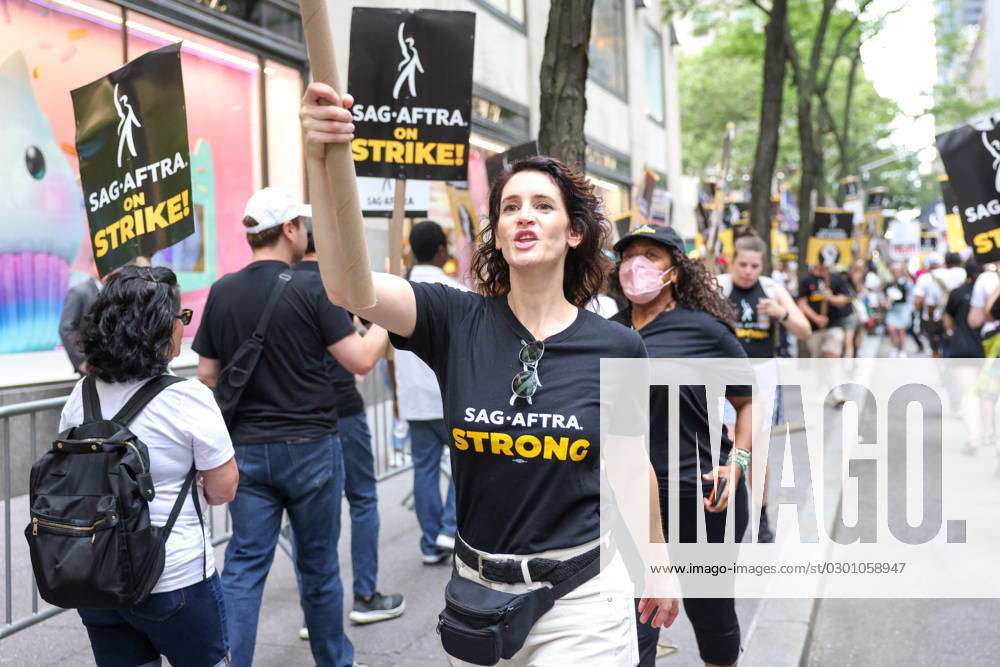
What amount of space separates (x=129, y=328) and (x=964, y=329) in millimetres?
9466

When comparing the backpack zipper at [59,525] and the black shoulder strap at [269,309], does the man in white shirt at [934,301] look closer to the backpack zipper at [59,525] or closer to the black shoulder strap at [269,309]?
the black shoulder strap at [269,309]

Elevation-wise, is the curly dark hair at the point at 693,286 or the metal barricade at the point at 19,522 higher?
the curly dark hair at the point at 693,286

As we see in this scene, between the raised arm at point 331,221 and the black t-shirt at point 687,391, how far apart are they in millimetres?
1493

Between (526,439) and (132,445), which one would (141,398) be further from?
(526,439)

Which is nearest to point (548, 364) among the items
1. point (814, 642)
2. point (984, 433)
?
point (814, 642)

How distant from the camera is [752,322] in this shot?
763 centimetres

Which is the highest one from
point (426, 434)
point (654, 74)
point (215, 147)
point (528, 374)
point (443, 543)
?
point (654, 74)

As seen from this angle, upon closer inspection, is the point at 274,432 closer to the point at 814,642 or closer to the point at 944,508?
the point at 814,642

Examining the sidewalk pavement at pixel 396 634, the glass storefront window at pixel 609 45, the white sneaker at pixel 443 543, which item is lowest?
the sidewalk pavement at pixel 396 634

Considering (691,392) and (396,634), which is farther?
(396,634)

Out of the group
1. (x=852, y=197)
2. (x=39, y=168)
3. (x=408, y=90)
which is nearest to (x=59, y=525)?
(x=408, y=90)

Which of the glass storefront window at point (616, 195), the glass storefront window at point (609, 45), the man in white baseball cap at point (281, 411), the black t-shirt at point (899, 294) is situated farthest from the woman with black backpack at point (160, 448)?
the black t-shirt at point (899, 294)

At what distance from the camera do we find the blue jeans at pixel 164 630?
2934mm

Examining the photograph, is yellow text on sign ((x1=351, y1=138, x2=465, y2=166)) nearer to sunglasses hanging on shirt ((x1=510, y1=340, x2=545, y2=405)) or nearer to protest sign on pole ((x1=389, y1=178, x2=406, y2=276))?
protest sign on pole ((x1=389, y1=178, x2=406, y2=276))
